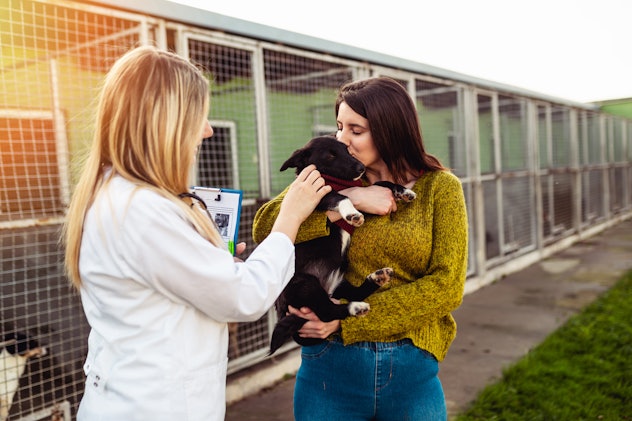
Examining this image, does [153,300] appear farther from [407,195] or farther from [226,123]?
[226,123]

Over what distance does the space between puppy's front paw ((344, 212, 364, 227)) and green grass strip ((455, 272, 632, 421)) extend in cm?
227

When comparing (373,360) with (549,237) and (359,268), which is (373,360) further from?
(549,237)

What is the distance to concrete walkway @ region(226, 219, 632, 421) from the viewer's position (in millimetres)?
3841

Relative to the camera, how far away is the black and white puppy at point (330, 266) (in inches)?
64.5

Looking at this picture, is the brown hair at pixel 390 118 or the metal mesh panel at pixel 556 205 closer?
the brown hair at pixel 390 118

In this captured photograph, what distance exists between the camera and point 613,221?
42.0 ft

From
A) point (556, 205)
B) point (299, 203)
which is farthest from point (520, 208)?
point (299, 203)

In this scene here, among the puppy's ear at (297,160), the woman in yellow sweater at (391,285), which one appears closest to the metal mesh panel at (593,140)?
the puppy's ear at (297,160)

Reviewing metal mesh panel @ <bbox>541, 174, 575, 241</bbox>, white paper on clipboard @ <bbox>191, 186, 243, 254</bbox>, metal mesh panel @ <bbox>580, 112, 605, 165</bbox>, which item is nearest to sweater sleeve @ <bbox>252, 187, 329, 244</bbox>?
white paper on clipboard @ <bbox>191, 186, 243, 254</bbox>

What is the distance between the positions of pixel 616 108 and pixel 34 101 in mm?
14651

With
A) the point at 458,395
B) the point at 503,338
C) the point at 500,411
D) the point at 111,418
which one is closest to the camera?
the point at 111,418

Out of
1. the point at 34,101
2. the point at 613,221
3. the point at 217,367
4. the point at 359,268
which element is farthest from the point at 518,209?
the point at 217,367

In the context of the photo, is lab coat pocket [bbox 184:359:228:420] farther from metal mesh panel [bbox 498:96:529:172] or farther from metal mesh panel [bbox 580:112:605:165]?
metal mesh panel [bbox 580:112:605:165]

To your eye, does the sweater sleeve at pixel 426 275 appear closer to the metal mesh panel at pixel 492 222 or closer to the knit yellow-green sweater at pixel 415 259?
the knit yellow-green sweater at pixel 415 259
